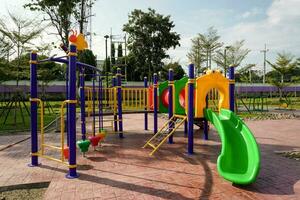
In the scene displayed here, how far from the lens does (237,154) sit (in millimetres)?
5637

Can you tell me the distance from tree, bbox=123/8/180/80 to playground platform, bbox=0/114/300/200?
3140cm

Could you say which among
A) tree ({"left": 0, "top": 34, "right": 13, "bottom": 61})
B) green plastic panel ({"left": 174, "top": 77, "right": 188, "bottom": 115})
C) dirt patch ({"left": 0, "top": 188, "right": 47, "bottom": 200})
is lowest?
dirt patch ({"left": 0, "top": 188, "right": 47, "bottom": 200})

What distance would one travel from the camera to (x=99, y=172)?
612 centimetres

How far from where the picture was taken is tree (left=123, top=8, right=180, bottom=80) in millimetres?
38719

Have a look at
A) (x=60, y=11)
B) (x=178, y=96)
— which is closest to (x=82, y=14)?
(x=60, y=11)

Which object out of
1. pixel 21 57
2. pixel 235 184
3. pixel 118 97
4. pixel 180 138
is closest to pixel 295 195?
pixel 235 184

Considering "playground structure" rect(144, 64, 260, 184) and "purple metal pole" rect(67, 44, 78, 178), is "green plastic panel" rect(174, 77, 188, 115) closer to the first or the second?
"playground structure" rect(144, 64, 260, 184)

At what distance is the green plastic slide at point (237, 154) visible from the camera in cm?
506

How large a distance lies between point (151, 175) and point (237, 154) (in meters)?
1.82

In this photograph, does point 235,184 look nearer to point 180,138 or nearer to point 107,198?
point 107,198

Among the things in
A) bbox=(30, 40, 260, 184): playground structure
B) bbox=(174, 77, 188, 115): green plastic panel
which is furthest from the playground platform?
bbox=(174, 77, 188, 115): green plastic panel

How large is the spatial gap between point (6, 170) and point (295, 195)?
5943 mm

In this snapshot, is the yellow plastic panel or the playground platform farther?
the yellow plastic panel

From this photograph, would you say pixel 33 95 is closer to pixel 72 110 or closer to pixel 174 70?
pixel 72 110
